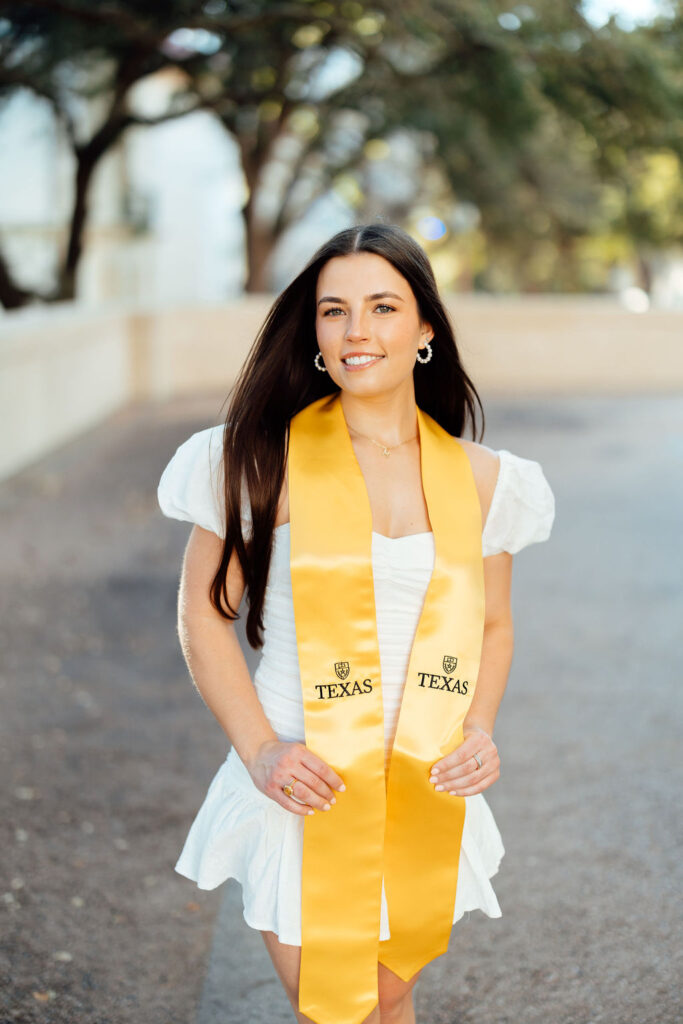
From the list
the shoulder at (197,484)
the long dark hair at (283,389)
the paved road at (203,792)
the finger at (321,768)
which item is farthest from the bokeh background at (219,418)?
the finger at (321,768)

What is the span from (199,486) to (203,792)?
2637mm

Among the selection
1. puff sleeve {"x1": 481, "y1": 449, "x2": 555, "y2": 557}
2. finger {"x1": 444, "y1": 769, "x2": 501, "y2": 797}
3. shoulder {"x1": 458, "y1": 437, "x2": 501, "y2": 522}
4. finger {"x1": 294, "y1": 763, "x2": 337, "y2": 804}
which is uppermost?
shoulder {"x1": 458, "y1": 437, "x2": 501, "y2": 522}

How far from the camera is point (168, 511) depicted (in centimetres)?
242

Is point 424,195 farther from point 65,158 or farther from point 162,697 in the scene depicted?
point 162,697

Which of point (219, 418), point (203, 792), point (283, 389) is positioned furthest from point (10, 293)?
point (283, 389)

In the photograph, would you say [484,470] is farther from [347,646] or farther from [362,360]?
[347,646]

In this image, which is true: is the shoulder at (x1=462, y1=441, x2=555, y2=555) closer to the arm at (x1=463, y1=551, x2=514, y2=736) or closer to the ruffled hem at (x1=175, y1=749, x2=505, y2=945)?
the arm at (x1=463, y1=551, x2=514, y2=736)

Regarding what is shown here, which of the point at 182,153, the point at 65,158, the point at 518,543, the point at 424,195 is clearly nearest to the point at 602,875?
the point at 518,543

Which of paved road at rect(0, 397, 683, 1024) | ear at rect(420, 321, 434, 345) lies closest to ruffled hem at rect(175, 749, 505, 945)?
ear at rect(420, 321, 434, 345)

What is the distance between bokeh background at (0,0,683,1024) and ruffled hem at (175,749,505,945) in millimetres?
1021

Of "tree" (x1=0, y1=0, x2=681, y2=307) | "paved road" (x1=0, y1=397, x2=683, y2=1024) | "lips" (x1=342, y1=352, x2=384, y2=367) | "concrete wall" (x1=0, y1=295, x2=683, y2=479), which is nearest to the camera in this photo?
"lips" (x1=342, y1=352, x2=384, y2=367)

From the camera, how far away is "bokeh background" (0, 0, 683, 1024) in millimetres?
3705

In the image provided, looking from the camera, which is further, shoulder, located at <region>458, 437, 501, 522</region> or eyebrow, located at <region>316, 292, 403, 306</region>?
shoulder, located at <region>458, 437, 501, 522</region>

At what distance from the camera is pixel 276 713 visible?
242 cm
